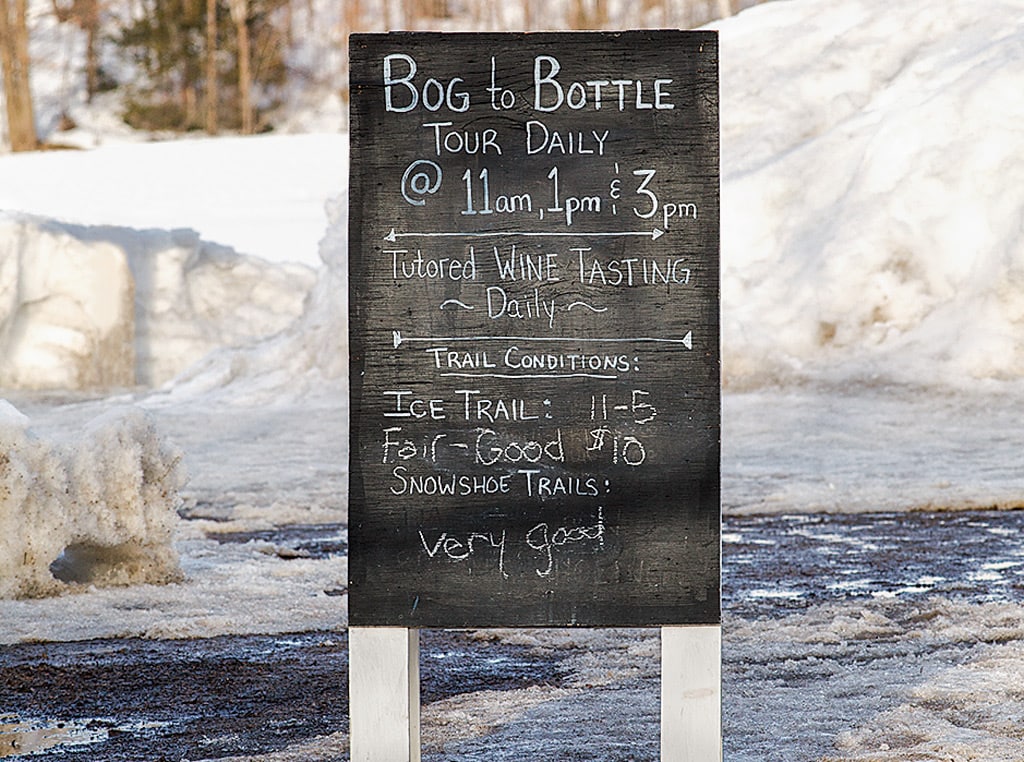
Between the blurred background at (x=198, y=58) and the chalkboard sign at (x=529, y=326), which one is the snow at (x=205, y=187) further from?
the chalkboard sign at (x=529, y=326)

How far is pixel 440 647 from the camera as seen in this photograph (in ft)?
20.7

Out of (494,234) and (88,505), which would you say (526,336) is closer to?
(494,234)

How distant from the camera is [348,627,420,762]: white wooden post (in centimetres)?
400

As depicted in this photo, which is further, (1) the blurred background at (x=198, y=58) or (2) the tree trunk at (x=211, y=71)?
(1) the blurred background at (x=198, y=58)

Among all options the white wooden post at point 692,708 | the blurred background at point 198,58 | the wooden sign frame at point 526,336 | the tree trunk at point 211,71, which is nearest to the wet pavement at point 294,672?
the white wooden post at point 692,708

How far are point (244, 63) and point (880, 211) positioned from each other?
25.6 meters

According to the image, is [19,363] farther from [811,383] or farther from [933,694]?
[933,694]

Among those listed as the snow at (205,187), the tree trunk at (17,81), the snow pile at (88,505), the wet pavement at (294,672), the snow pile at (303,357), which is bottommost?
the wet pavement at (294,672)

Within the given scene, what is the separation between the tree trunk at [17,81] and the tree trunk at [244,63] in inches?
198

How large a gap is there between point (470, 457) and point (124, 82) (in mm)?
41783

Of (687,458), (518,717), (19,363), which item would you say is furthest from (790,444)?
(19,363)

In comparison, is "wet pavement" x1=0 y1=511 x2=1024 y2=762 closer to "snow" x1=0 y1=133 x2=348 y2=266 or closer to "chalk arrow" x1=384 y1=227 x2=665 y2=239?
"chalk arrow" x1=384 y1=227 x2=665 y2=239

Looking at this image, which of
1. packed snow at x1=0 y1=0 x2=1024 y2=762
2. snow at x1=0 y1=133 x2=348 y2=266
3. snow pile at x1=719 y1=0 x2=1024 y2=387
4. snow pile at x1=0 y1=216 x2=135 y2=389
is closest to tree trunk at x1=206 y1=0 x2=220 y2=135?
snow at x1=0 y1=133 x2=348 y2=266

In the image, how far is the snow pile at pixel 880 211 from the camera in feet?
50.9
